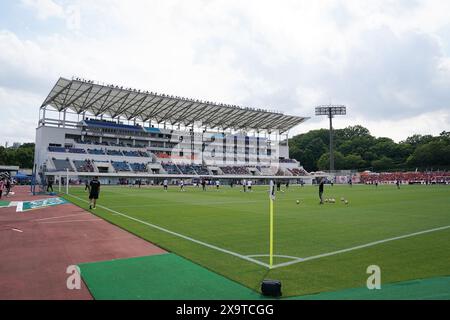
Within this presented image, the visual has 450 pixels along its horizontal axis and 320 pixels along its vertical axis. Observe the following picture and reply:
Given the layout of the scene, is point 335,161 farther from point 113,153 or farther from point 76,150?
point 76,150

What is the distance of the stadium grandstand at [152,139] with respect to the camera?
63.8 meters

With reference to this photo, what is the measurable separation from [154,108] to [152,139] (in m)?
13.3

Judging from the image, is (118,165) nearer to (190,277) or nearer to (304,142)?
(190,277)

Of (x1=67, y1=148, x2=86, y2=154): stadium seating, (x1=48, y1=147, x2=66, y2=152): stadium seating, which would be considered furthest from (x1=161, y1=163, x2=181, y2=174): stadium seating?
(x1=48, y1=147, x2=66, y2=152): stadium seating

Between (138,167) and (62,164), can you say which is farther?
(138,167)

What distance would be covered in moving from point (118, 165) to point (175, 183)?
13.4 meters

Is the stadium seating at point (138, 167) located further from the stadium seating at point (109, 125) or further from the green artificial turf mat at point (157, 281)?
the green artificial turf mat at point (157, 281)

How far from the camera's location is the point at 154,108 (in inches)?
2867

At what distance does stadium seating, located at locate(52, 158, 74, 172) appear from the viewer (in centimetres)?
6056

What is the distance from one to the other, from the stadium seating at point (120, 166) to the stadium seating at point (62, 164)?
920 cm

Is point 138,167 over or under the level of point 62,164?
under

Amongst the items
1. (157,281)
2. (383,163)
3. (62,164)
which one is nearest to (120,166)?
(62,164)

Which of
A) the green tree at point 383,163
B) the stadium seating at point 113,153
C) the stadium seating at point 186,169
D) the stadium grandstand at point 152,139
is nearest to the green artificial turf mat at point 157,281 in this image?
the stadium grandstand at point 152,139
